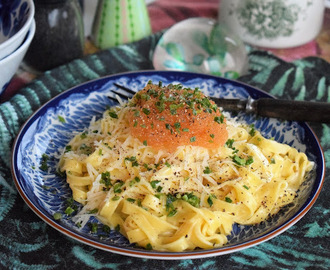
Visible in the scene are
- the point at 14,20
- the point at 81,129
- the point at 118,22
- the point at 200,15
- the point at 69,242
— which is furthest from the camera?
the point at 200,15

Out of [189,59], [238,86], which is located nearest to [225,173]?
[238,86]

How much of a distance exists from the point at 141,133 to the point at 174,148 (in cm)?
19

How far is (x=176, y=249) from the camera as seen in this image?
2094 millimetres

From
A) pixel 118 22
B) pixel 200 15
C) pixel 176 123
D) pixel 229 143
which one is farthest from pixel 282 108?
pixel 200 15

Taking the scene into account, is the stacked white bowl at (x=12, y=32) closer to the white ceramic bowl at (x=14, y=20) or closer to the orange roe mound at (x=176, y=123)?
the white ceramic bowl at (x=14, y=20)

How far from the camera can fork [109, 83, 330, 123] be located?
9.05 feet

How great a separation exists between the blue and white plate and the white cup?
1.08 m

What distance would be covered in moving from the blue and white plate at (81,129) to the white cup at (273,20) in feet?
3.53

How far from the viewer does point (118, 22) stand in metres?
3.96

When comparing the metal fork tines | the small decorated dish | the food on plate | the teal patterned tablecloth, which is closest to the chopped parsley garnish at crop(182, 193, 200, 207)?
the food on plate

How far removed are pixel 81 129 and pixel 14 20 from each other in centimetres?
91

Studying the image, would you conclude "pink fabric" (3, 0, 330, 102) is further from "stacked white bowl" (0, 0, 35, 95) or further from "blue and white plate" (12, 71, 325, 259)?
"stacked white bowl" (0, 0, 35, 95)

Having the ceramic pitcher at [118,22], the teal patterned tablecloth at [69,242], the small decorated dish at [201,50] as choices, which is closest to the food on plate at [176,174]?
the teal patterned tablecloth at [69,242]

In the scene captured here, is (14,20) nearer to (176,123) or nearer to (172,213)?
(176,123)
